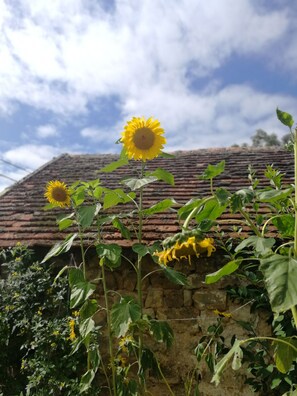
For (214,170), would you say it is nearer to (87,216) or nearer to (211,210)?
(211,210)

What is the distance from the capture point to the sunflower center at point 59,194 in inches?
97.0

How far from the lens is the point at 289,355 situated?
4.56 feet

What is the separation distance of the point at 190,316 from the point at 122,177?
8.94 ft

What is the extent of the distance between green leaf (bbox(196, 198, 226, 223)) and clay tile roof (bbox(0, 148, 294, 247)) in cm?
176

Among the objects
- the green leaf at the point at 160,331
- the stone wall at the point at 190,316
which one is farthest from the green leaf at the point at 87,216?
the stone wall at the point at 190,316

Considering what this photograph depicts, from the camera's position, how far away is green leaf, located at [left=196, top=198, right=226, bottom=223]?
4.71 ft

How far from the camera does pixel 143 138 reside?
2.01 m

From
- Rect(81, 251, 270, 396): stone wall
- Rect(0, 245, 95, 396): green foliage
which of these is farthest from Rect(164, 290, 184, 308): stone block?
Rect(0, 245, 95, 396): green foliage

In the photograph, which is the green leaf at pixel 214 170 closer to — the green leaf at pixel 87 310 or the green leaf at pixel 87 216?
the green leaf at pixel 87 216

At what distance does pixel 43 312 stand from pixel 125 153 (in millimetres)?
2182

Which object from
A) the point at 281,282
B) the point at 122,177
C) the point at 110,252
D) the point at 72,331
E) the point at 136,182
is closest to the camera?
the point at 281,282

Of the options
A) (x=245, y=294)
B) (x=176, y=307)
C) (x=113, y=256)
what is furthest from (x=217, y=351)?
(x=113, y=256)

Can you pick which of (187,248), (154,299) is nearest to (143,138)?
(187,248)

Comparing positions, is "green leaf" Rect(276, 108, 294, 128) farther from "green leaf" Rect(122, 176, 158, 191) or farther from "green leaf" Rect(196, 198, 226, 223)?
"green leaf" Rect(122, 176, 158, 191)
